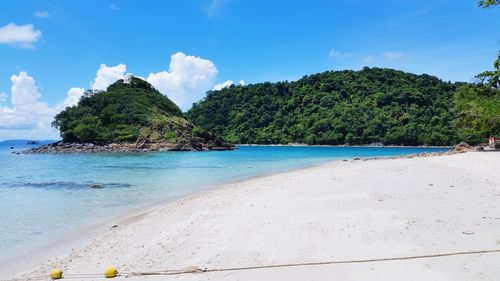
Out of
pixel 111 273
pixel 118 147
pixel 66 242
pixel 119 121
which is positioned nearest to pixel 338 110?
pixel 119 121

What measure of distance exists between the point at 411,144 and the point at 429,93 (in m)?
25.1

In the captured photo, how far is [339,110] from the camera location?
147625 millimetres

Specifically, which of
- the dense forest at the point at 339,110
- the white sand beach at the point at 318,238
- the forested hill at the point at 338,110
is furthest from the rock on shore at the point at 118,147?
the white sand beach at the point at 318,238

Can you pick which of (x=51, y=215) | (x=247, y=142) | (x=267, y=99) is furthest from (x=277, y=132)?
(x=51, y=215)

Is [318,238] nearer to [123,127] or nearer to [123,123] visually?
[123,127]

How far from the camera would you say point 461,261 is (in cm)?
560

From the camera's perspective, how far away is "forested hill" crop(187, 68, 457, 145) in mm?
127875

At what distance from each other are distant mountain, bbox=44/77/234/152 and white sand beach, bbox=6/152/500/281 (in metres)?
77.9

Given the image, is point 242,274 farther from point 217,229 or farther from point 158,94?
point 158,94

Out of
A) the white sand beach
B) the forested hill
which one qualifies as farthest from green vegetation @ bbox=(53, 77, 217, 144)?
the white sand beach

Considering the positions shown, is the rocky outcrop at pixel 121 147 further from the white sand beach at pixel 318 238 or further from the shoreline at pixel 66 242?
the white sand beach at pixel 318 238

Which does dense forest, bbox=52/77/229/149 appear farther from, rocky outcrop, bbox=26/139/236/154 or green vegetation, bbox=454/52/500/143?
green vegetation, bbox=454/52/500/143

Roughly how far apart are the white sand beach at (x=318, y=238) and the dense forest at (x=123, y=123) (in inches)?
3151

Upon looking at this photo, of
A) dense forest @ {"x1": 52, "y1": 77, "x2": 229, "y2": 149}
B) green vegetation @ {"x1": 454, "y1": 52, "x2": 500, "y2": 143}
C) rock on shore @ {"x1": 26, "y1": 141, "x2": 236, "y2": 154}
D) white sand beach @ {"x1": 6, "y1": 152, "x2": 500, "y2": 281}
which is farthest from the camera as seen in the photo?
dense forest @ {"x1": 52, "y1": 77, "x2": 229, "y2": 149}
